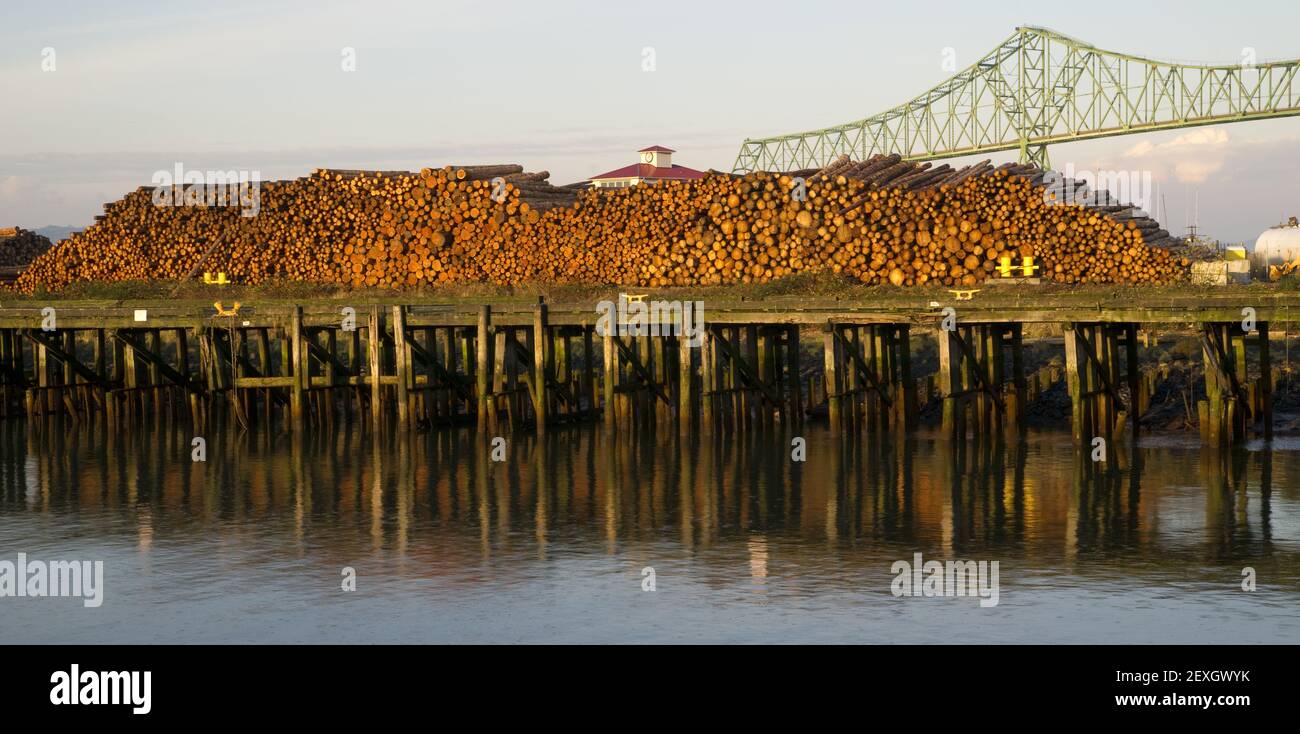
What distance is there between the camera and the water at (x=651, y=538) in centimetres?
1447

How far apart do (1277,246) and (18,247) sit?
43335 millimetres

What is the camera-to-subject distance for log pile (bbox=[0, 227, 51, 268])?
5675 centimetres

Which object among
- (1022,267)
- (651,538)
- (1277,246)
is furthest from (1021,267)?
(651,538)

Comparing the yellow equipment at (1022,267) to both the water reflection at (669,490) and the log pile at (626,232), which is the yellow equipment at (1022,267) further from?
the water reflection at (669,490)

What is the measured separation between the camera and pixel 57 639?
14.4 meters

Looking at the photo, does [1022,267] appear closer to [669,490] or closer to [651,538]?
[669,490]

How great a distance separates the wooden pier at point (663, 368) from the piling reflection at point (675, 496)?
79 centimetres

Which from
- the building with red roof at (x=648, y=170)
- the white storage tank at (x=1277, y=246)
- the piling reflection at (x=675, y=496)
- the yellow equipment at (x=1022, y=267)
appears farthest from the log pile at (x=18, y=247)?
the building with red roof at (x=648, y=170)

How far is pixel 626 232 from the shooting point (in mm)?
39219

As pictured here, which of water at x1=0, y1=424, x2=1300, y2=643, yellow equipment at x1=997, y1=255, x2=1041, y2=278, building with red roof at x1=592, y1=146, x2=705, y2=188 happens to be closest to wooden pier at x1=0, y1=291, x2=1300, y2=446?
water at x1=0, y1=424, x2=1300, y2=643

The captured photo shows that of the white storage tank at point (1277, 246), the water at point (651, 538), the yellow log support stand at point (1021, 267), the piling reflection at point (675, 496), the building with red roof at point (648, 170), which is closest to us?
the water at point (651, 538)

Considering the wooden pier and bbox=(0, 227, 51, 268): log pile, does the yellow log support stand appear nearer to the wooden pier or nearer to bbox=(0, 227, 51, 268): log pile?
the wooden pier

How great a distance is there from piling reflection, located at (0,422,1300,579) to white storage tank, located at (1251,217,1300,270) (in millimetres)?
22592

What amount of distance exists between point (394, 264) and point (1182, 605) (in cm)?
2955
